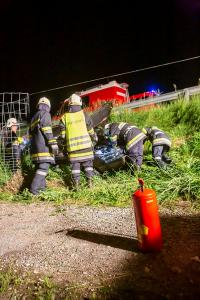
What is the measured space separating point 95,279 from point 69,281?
219mm

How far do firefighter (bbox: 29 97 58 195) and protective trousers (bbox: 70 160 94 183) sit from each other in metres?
0.43

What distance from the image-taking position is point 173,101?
9117mm

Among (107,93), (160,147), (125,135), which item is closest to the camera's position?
(160,147)

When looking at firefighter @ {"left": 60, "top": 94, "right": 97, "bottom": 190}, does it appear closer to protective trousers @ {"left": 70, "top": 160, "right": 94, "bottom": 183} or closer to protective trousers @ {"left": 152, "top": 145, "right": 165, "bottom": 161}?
protective trousers @ {"left": 70, "top": 160, "right": 94, "bottom": 183}

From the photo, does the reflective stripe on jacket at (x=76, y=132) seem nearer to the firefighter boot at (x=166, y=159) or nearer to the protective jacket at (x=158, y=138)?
the protective jacket at (x=158, y=138)

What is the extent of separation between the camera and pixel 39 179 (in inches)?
251

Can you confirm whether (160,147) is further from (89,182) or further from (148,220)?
(148,220)

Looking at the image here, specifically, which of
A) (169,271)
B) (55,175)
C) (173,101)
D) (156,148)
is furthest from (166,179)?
(173,101)

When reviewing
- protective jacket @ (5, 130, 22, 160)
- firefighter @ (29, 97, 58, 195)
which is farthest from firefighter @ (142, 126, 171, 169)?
→ protective jacket @ (5, 130, 22, 160)

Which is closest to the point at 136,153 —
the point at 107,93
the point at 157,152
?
the point at 157,152

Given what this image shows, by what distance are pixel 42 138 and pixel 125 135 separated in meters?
1.52

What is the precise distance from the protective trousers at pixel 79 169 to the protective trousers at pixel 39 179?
50cm

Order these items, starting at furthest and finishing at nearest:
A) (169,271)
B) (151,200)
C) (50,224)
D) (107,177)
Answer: (107,177)
(50,224)
(151,200)
(169,271)

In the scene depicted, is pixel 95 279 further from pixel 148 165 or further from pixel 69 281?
pixel 148 165
